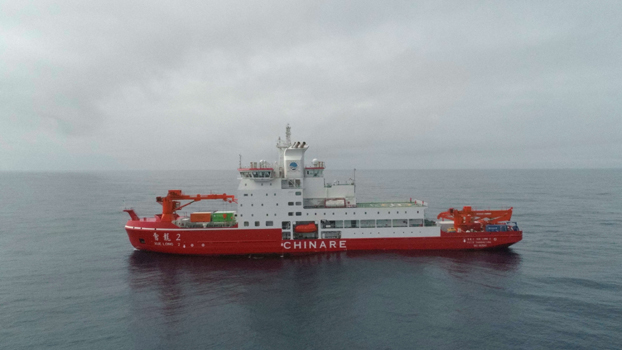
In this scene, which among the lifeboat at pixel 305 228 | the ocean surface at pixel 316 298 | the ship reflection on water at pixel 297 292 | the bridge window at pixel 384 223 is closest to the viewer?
the ocean surface at pixel 316 298

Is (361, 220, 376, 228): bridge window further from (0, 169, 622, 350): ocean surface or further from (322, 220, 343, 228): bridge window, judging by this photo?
(0, 169, 622, 350): ocean surface

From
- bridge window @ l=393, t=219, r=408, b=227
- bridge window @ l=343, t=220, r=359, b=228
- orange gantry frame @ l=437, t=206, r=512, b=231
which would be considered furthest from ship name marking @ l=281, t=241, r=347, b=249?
orange gantry frame @ l=437, t=206, r=512, b=231

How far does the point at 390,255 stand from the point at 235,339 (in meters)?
16.2

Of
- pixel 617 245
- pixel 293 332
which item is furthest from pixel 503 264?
pixel 293 332

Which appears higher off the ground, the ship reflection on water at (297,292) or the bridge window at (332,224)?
the bridge window at (332,224)

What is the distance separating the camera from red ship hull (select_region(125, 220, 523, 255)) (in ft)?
88.7

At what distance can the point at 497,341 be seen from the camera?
14727 millimetres

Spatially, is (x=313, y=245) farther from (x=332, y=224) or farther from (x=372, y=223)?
(x=372, y=223)

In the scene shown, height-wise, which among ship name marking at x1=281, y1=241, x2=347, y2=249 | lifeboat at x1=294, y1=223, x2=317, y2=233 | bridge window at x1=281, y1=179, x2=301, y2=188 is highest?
bridge window at x1=281, y1=179, x2=301, y2=188

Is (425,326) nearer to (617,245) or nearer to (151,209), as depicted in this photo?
(617,245)

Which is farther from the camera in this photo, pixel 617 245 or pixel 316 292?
pixel 617 245

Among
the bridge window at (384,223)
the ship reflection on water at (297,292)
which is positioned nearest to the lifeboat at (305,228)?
the ship reflection on water at (297,292)

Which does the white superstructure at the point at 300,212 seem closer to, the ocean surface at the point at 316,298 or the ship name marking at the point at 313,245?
the ship name marking at the point at 313,245

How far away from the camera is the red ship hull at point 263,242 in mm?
27031
